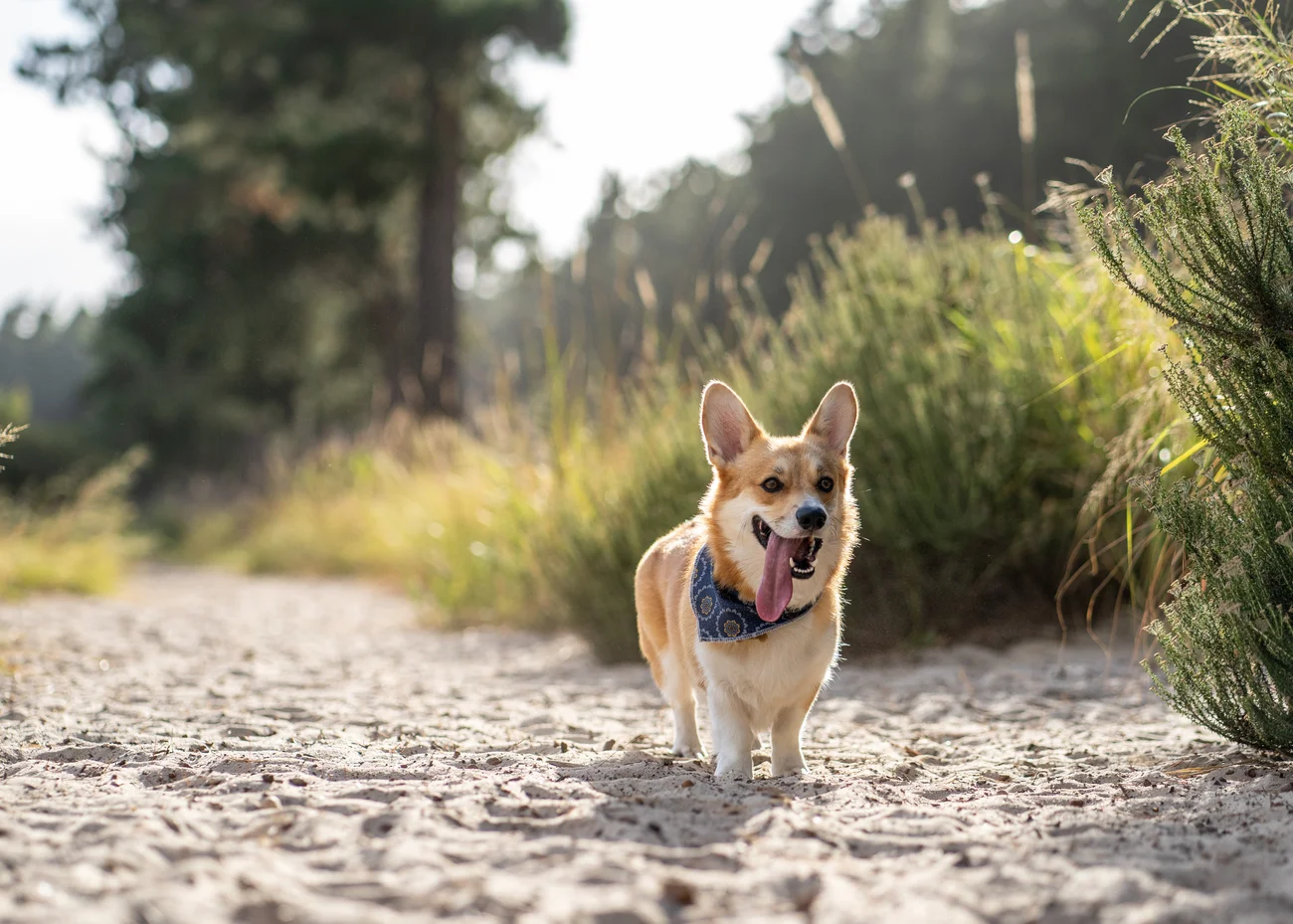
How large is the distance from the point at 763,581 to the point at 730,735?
0.50 metres

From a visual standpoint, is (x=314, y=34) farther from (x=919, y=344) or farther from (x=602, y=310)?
(x=919, y=344)

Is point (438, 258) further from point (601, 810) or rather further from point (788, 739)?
point (601, 810)

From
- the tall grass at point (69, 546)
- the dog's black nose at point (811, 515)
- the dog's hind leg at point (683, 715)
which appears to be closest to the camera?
the dog's black nose at point (811, 515)

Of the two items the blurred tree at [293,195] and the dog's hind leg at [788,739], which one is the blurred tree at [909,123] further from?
the dog's hind leg at [788,739]

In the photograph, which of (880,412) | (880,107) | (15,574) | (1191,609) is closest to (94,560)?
(15,574)

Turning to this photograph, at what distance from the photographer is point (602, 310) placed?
23.9 feet

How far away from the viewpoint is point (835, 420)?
13.3 feet

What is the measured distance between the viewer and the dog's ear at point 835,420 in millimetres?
3998

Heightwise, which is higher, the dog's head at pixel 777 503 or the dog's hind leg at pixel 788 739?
the dog's head at pixel 777 503

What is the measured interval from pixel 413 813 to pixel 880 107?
26578 mm

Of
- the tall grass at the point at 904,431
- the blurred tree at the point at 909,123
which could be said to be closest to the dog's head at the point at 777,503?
the tall grass at the point at 904,431

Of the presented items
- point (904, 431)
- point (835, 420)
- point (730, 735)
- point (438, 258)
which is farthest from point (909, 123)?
point (730, 735)

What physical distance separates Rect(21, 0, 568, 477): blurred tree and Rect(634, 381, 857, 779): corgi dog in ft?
37.5

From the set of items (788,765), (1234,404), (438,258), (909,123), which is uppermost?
(909,123)
